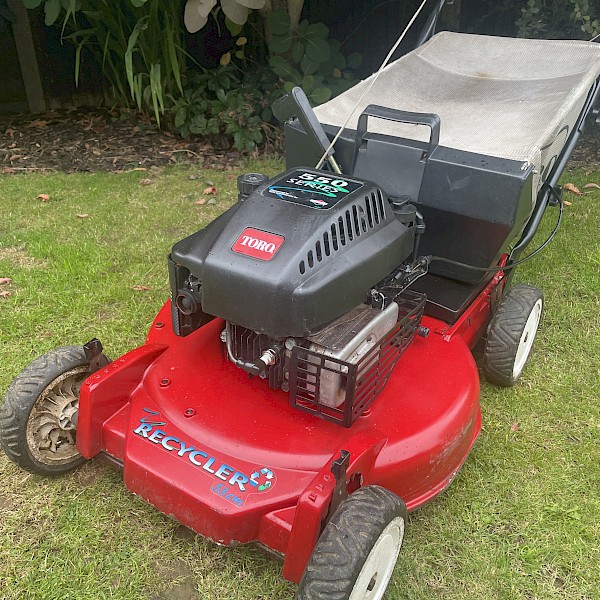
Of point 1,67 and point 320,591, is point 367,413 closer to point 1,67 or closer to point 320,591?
point 320,591

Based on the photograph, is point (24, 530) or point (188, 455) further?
point (24, 530)

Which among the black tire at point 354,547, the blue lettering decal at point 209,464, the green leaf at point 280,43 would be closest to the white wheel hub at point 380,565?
the black tire at point 354,547

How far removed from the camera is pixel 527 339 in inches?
90.1

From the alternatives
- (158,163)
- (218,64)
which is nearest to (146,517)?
(158,163)

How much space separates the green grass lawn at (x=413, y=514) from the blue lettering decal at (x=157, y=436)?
0.95 feet

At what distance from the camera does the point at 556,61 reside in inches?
103

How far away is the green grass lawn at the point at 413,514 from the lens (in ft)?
5.29

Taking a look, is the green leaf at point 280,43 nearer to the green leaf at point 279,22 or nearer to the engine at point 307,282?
the green leaf at point 279,22

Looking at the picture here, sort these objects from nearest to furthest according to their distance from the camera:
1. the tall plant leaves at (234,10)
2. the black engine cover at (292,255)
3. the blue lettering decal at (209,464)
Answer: the black engine cover at (292,255) → the blue lettering decal at (209,464) → the tall plant leaves at (234,10)

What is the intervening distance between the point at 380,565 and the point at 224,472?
41 centimetres

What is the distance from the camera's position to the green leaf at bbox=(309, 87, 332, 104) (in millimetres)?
4117

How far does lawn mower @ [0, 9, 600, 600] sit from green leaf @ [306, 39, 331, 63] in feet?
7.56

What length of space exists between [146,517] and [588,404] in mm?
1467

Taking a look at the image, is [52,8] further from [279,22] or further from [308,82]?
[308,82]
